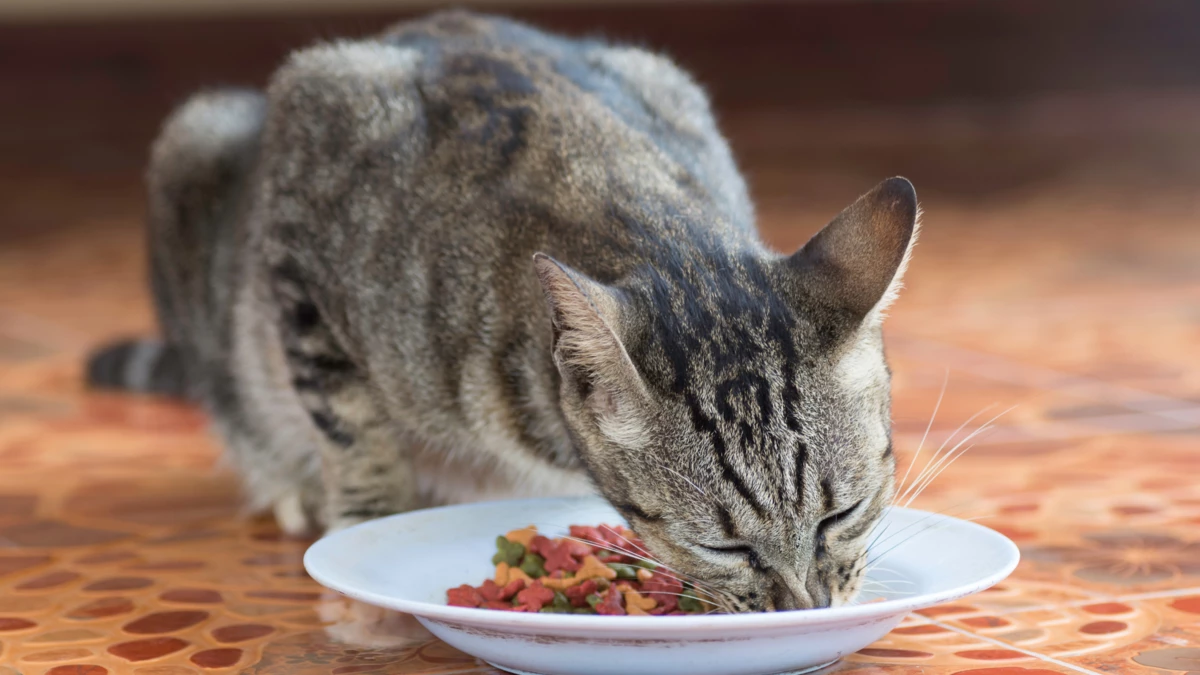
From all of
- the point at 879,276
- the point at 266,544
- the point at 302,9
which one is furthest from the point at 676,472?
the point at 302,9

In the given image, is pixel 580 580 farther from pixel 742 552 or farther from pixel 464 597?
pixel 742 552

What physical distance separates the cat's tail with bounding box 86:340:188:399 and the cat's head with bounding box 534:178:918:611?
7.29 feet

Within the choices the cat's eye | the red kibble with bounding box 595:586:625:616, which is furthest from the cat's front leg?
the cat's eye

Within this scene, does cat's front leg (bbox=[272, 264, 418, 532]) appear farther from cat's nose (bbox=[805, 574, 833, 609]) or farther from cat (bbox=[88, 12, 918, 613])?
cat's nose (bbox=[805, 574, 833, 609])

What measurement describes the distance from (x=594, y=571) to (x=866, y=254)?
58 cm

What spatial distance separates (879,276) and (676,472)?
1.19ft

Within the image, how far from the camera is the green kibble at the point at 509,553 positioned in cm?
200

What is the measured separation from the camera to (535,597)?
6.02 feet

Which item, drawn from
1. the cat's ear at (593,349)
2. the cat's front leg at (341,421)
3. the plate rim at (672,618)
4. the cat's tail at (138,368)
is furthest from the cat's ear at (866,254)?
the cat's tail at (138,368)

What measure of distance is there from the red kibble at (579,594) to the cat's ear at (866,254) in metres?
0.50

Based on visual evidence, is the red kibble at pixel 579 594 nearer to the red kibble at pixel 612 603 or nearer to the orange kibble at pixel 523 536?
the red kibble at pixel 612 603

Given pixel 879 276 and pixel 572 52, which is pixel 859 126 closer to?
pixel 572 52

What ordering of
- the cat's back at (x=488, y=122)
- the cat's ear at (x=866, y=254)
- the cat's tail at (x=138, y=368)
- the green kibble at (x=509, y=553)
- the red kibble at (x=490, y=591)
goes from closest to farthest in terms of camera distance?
the cat's ear at (x=866, y=254) → the red kibble at (x=490, y=591) → the green kibble at (x=509, y=553) → the cat's back at (x=488, y=122) → the cat's tail at (x=138, y=368)

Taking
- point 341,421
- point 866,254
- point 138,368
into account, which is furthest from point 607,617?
point 138,368
